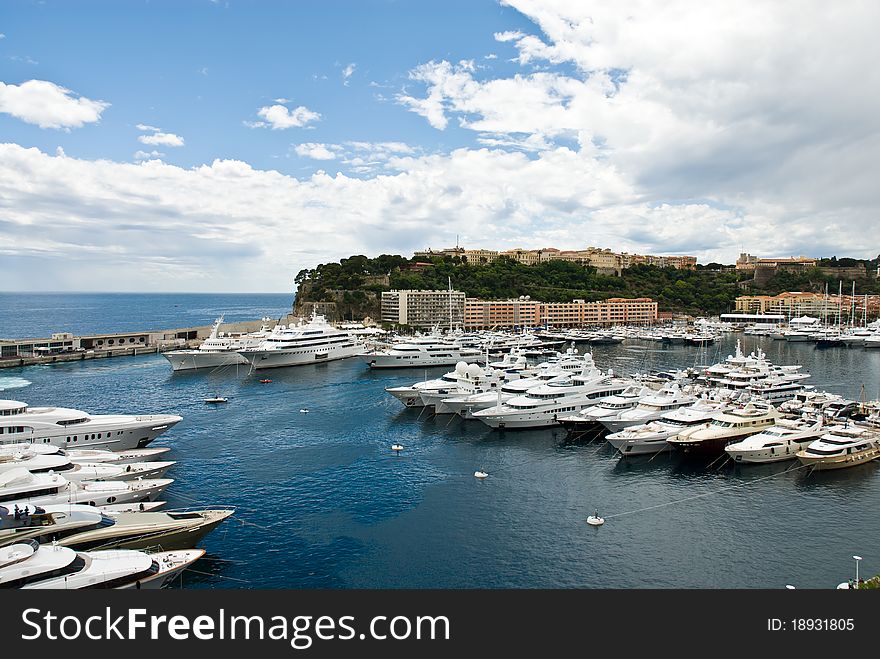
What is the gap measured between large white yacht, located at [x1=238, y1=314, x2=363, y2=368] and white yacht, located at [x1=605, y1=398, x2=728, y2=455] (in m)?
47.6

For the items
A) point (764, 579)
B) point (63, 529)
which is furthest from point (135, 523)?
point (764, 579)

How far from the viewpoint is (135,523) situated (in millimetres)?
19703

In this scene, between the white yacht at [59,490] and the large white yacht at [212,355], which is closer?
the white yacht at [59,490]

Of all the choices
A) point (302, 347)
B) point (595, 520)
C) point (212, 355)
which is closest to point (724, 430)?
point (595, 520)

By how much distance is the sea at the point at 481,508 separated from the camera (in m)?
19.7

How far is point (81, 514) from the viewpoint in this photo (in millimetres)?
19516

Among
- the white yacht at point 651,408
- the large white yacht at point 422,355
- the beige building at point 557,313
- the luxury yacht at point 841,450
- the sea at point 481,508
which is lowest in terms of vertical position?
the sea at point 481,508

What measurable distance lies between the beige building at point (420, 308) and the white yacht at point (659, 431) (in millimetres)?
81364

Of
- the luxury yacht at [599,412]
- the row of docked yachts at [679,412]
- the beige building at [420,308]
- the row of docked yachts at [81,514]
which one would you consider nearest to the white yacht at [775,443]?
the row of docked yachts at [679,412]

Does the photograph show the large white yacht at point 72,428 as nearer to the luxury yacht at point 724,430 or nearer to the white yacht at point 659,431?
the white yacht at point 659,431

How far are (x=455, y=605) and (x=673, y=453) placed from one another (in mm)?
27211

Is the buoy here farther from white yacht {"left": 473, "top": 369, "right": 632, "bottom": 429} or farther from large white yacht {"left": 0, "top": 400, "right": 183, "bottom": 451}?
large white yacht {"left": 0, "top": 400, "right": 183, "bottom": 451}

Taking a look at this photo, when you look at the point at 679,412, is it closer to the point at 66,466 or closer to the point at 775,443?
the point at 775,443

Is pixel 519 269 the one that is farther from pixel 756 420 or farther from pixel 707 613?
pixel 707 613
